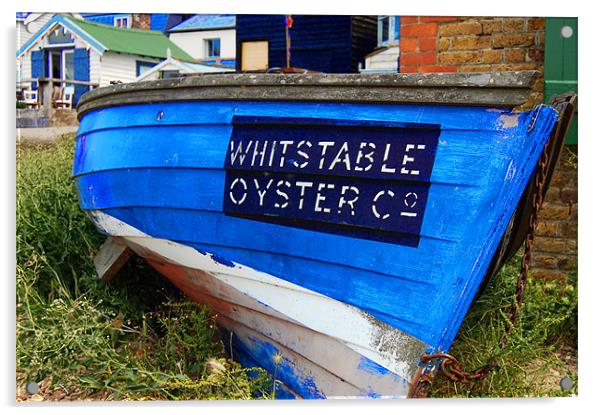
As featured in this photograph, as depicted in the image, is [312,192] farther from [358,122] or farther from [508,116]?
[508,116]

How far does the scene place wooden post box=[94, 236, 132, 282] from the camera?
11.0 feet

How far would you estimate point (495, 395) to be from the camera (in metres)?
2.79

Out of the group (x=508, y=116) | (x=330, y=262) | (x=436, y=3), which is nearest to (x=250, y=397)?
(x=330, y=262)

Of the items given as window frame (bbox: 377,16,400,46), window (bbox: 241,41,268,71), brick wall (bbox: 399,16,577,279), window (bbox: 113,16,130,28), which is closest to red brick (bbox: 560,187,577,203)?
brick wall (bbox: 399,16,577,279)

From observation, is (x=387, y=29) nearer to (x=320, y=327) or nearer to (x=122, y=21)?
(x=122, y=21)

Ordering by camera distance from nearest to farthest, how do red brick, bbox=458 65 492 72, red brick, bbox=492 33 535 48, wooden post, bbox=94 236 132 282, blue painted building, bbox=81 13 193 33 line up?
blue painted building, bbox=81 13 193 33 < red brick, bbox=492 33 535 48 < red brick, bbox=458 65 492 72 < wooden post, bbox=94 236 132 282

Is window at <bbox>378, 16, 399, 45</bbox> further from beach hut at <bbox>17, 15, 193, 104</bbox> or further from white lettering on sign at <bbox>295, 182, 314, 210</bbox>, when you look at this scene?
white lettering on sign at <bbox>295, 182, 314, 210</bbox>

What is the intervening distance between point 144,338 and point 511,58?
204 centimetres

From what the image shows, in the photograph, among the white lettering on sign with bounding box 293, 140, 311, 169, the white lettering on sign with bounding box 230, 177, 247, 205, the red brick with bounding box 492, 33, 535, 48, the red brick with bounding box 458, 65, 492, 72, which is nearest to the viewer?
the white lettering on sign with bounding box 293, 140, 311, 169

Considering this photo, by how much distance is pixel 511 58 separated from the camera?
10.5 feet

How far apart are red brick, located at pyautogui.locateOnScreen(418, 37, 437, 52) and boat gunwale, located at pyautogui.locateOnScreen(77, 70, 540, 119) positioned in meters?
1.05

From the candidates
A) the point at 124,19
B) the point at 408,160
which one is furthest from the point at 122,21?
the point at 408,160

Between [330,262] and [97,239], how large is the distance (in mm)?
1758

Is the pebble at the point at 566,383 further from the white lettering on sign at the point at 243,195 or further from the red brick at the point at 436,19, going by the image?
the red brick at the point at 436,19
